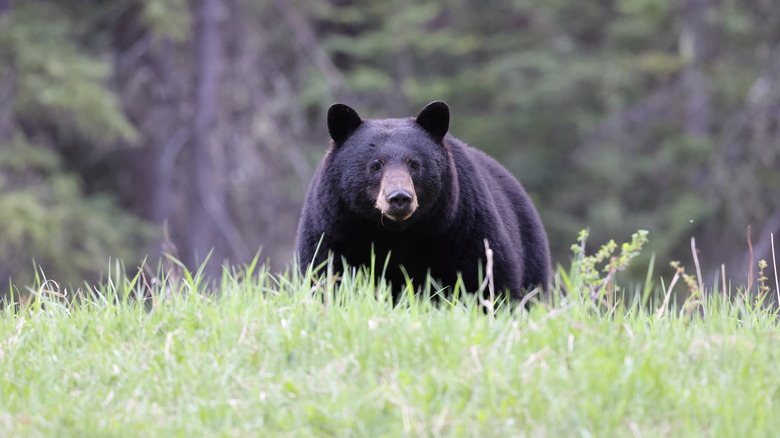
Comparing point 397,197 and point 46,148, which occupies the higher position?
point 397,197

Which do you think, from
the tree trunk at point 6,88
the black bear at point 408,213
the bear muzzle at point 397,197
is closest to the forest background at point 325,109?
the tree trunk at point 6,88

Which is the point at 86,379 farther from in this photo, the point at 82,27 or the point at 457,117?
the point at 457,117

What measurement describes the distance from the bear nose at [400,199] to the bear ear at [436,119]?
725mm

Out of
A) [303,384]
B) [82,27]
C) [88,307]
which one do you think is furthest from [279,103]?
[303,384]

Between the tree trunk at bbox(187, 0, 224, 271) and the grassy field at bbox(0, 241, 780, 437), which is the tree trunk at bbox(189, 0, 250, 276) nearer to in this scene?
the tree trunk at bbox(187, 0, 224, 271)

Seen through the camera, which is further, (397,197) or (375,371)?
(397,197)

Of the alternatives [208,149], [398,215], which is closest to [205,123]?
[208,149]

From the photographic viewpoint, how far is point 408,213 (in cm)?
522

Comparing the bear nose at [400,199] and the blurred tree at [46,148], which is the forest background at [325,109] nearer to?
the blurred tree at [46,148]


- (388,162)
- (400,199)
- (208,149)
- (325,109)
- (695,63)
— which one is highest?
(388,162)

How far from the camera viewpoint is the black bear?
5.47m

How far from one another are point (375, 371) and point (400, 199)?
155 centimetres

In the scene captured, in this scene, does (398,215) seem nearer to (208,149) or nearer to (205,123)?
(208,149)

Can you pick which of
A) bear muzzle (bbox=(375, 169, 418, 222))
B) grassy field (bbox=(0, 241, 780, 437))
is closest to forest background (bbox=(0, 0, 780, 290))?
bear muzzle (bbox=(375, 169, 418, 222))
